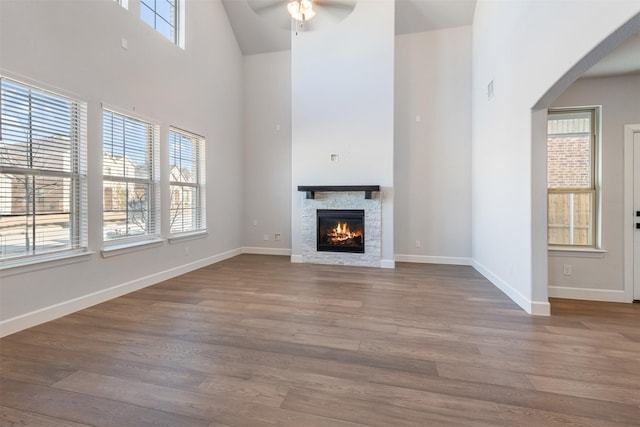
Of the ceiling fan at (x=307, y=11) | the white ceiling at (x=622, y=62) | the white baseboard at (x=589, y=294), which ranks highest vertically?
the ceiling fan at (x=307, y=11)

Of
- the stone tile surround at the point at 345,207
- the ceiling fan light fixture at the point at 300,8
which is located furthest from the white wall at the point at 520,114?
the ceiling fan light fixture at the point at 300,8

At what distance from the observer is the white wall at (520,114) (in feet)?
7.15

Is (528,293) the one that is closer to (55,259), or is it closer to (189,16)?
(55,259)

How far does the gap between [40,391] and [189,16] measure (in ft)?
17.0

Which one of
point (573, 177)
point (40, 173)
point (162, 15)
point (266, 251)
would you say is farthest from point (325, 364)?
point (162, 15)

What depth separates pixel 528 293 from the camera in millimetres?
2994

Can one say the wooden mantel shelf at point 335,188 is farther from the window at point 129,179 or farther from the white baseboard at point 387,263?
the window at point 129,179

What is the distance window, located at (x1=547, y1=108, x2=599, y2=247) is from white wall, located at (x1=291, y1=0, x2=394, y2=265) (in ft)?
7.44

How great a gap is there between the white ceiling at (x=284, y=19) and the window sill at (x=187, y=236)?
159 inches

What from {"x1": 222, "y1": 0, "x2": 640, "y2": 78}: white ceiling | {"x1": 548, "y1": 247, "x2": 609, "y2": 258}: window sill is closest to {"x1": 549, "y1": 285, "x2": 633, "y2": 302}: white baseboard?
{"x1": 548, "y1": 247, "x2": 609, "y2": 258}: window sill

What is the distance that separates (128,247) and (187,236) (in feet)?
3.54

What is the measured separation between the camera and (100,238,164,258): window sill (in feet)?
10.9

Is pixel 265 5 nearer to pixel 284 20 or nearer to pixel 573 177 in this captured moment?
pixel 284 20

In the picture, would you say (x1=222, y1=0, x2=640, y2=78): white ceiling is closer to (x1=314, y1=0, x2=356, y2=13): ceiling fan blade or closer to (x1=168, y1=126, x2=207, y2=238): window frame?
(x1=314, y1=0, x2=356, y2=13): ceiling fan blade
